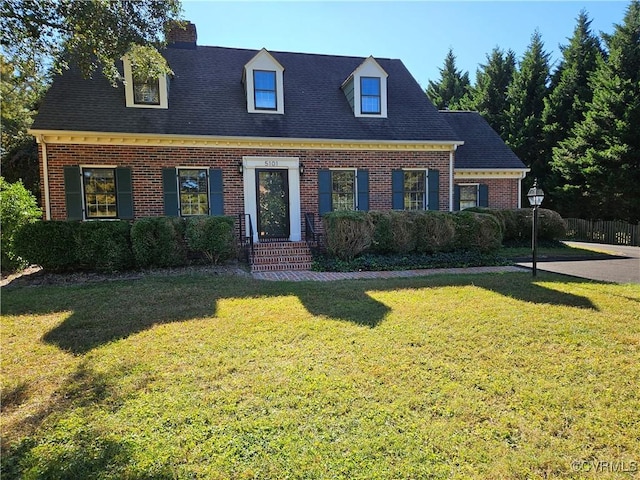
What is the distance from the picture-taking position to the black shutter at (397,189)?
1240 centimetres

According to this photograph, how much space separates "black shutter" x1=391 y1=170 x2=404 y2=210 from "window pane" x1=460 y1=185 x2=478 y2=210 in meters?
3.75

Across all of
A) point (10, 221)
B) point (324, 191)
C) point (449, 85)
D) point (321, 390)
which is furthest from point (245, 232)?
point (449, 85)

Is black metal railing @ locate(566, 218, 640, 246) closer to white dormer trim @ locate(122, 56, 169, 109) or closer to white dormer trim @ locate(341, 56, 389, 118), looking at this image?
white dormer trim @ locate(341, 56, 389, 118)

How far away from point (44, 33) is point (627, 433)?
9.89 m

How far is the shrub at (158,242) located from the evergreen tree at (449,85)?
3016 centimetres

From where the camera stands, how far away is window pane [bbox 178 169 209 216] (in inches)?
→ 435

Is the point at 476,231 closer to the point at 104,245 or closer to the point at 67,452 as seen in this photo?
the point at 104,245

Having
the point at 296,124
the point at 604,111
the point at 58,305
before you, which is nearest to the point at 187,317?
the point at 58,305

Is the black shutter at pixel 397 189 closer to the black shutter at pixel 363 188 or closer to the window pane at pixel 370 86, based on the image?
the black shutter at pixel 363 188

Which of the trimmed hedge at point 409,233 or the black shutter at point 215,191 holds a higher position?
the black shutter at point 215,191

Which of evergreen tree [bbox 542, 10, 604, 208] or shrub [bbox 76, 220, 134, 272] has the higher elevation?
evergreen tree [bbox 542, 10, 604, 208]

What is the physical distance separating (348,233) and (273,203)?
306cm

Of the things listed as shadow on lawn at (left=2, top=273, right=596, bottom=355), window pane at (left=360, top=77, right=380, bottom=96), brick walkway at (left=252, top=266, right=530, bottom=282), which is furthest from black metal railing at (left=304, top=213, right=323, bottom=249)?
window pane at (left=360, top=77, right=380, bottom=96)

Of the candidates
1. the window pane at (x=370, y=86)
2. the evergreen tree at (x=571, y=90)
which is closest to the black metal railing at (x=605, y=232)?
the evergreen tree at (x=571, y=90)
